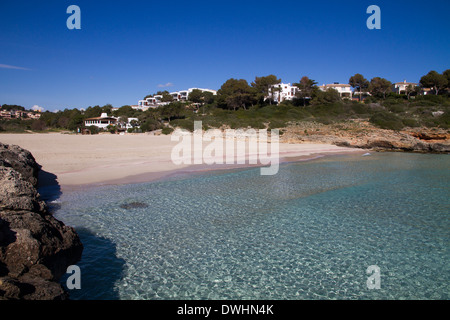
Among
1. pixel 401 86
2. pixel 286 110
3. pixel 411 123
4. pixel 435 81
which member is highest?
pixel 401 86

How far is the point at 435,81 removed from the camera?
64062mm

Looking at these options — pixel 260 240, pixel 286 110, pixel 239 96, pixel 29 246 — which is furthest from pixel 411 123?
pixel 29 246

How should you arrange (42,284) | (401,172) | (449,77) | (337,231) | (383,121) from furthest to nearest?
1. (449,77)
2. (383,121)
3. (401,172)
4. (337,231)
5. (42,284)

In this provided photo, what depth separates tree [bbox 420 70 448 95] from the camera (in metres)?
63.5

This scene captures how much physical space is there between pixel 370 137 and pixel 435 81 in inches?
1853

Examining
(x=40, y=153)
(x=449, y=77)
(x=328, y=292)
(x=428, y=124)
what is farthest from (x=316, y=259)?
(x=449, y=77)

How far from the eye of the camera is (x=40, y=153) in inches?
672

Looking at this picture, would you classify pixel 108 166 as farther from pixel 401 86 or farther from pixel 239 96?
pixel 401 86

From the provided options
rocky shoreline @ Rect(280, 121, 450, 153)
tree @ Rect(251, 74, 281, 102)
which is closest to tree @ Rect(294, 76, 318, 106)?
tree @ Rect(251, 74, 281, 102)

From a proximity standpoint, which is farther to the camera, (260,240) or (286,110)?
(286,110)

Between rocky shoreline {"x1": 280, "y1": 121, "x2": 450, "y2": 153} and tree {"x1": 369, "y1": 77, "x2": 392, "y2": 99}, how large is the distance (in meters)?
41.6

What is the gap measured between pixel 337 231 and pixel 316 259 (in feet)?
6.23

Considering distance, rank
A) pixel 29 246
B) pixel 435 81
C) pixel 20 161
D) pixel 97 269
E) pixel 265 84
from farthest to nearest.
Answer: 1. pixel 265 84
2. pixel 435 81
3. pixel 20 161
4. pixel 97 269
5. pixel 29 246
